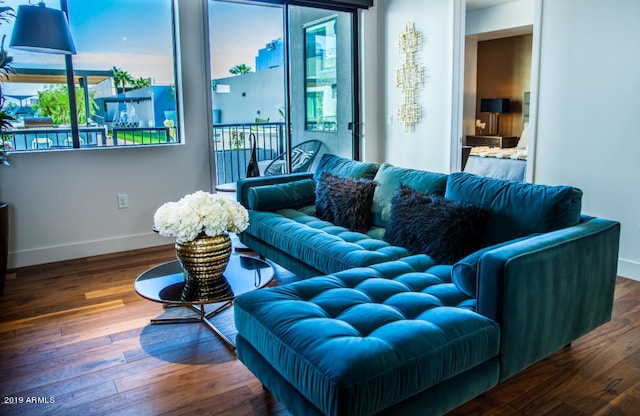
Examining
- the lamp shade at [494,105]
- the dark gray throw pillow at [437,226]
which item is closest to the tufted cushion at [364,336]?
the dark gray throw pillow at [437,226]

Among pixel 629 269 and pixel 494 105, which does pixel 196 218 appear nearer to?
pixel 629 269

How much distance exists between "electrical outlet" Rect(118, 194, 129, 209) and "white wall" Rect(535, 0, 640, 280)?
3.61 m

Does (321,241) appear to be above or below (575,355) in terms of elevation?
above

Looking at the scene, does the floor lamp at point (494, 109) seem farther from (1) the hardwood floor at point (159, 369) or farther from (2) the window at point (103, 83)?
(2) the window at point (103, 83)

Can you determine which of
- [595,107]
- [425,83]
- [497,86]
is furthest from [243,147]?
[497,86]

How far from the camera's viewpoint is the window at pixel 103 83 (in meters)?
4.11

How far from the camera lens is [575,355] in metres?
2.54

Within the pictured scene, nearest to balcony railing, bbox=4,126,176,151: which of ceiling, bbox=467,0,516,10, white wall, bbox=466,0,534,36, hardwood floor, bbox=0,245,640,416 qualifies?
hardwood floor, bbox=0,245,640,416

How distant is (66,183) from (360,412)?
143 inches

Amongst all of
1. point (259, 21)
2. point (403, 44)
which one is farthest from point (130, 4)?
point (403, 44)

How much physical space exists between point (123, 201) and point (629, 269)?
4143 mm

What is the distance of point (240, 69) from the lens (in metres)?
5.05

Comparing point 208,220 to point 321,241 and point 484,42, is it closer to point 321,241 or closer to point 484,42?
point 321,241

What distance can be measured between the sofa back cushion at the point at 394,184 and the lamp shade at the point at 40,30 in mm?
2536
